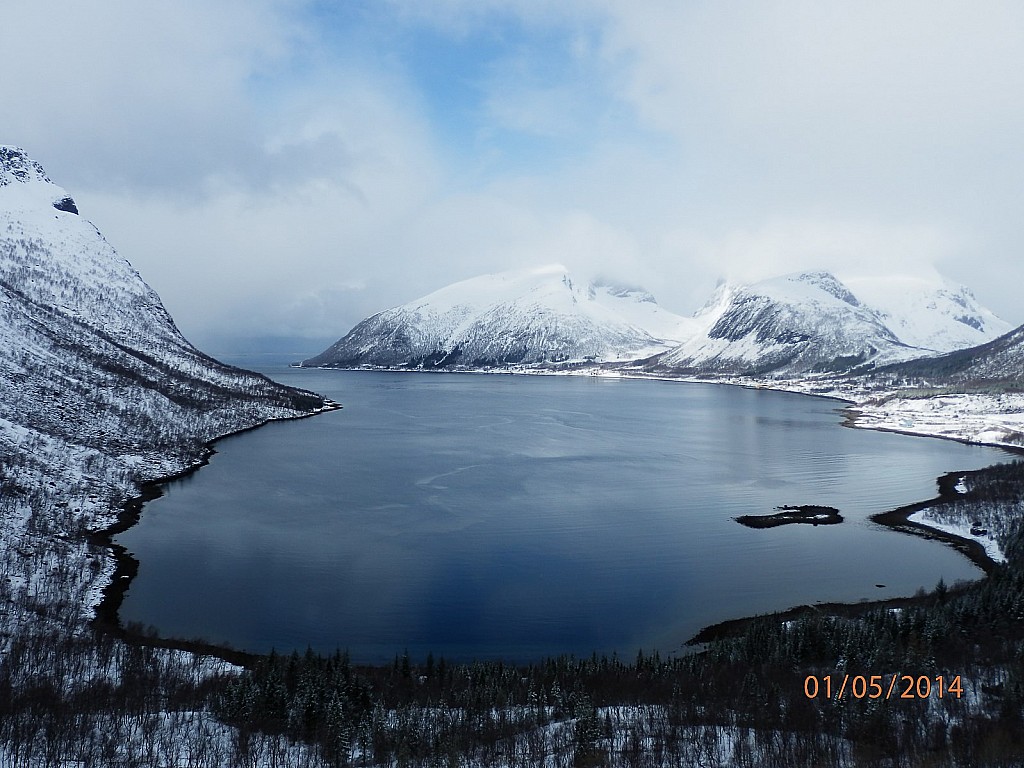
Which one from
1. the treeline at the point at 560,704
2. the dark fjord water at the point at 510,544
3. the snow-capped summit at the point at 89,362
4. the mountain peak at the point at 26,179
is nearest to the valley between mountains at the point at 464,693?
the treeline at the point at 560,704

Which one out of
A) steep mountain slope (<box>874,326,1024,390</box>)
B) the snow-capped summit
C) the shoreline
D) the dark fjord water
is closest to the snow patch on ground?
the dark fjord water

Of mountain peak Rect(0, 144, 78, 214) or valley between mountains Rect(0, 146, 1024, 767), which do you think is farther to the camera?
mountain peak Rect(0, 144, 78, 214)

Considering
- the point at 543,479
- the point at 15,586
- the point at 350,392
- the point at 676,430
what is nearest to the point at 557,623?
the point at 15,586

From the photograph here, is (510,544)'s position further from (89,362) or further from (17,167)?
(17,167)

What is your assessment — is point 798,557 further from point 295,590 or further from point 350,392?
point 350,392

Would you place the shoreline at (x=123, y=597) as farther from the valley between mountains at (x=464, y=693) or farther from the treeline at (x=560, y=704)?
the treeline at (x=560, y=704)

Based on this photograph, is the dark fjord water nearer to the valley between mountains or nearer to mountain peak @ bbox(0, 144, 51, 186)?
the valley between mountains
